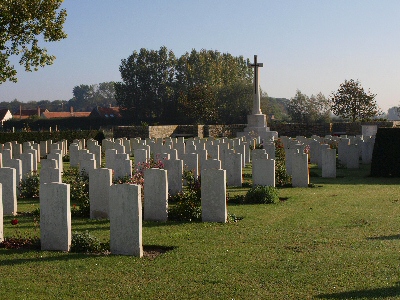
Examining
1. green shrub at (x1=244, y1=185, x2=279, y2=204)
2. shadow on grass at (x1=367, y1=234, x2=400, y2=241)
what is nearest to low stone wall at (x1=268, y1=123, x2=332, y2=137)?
green shrub at (x1=244, y1=185, x2=279, y2=204)

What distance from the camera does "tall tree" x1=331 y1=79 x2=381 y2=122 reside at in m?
49.9

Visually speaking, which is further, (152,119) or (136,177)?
(152,119)

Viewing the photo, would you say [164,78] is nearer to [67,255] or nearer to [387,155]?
[387,155]

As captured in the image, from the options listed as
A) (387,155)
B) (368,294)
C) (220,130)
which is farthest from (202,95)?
(368,294)

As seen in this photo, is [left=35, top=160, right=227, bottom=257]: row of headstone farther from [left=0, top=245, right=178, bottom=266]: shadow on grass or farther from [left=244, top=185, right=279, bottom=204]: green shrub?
[left=244, top=185, right=279, bottom=204]: green shrub

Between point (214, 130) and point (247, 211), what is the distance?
35797mm

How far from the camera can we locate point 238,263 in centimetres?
747

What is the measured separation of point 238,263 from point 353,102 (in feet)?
147

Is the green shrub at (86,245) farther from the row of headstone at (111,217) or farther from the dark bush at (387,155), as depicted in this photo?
the dark bush at (387,155)

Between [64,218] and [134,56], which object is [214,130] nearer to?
[134,56]

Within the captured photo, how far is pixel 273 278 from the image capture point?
6.82 meters

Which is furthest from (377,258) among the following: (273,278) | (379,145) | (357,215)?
(379,145)

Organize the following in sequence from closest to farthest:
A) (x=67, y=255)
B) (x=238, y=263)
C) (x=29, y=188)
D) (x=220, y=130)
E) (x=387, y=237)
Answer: (x=238, y=263) < (x=67, y=255) < (x=387, y=237) < (x=29, y=188) < (x=220, y=130)

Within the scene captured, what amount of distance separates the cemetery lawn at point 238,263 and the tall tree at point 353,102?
133ft
